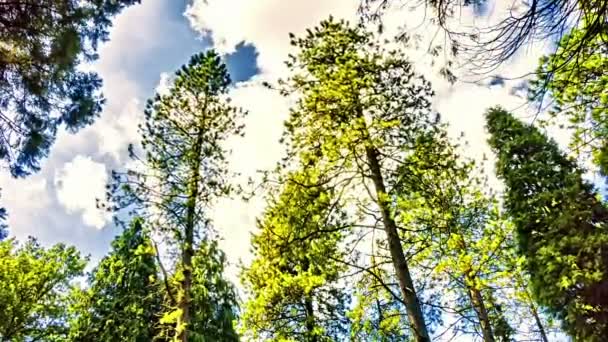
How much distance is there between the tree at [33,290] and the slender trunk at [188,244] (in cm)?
1119

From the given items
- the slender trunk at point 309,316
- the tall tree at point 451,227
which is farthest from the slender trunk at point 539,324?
the slender trunk at point 309,316

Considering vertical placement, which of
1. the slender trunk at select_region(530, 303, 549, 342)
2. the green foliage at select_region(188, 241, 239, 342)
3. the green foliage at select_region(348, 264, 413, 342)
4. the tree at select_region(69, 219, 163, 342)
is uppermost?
the tree at select_region(69, 219, 163, 342)

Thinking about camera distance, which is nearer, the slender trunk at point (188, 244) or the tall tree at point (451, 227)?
the tall tree at point (451, 227)

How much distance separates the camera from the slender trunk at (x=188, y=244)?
864 centimetres

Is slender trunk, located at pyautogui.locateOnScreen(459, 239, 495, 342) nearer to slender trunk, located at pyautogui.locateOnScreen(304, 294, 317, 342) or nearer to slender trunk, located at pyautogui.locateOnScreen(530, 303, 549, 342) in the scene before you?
slender trunk, located at pyautogui.locateOnScreen(304, 294, 317, 342)

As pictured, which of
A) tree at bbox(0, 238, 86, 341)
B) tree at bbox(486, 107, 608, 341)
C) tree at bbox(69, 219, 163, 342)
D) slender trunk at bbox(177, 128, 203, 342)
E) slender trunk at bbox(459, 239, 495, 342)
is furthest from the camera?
tree at bbox(0, 238, 86, 341)

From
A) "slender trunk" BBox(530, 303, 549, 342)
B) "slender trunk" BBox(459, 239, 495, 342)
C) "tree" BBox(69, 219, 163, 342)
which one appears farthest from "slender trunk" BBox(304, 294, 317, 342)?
"slender trunk" BBox(530, 303, 549, 342)

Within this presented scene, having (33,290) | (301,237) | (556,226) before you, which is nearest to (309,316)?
(301,237)

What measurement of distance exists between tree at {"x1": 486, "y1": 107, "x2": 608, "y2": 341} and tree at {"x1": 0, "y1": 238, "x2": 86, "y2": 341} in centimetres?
1808

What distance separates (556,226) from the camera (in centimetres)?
1281

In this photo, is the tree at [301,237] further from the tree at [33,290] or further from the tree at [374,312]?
the tree at [33,290]

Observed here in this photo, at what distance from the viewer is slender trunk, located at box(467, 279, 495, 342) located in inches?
275

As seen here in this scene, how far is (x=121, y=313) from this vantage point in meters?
14.5

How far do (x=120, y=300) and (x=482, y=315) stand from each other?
1235 cm
